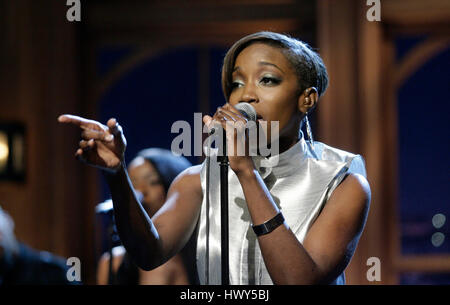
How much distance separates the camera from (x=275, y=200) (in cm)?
150

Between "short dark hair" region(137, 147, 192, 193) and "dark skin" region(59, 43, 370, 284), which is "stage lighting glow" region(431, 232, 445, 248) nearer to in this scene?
"short dark hair" region(137, 147, 192, 193)

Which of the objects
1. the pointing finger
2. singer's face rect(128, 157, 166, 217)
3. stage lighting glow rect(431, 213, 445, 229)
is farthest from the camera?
stage lighting glow rect(431, 213, 445, 229)

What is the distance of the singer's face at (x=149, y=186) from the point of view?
8.98 ft

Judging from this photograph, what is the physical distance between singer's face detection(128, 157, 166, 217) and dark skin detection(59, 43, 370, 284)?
1.16 m

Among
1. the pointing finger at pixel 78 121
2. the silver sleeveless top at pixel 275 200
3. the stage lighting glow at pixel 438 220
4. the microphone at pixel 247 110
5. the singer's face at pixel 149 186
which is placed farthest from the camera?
the stage lighting glow at pixel 438 220

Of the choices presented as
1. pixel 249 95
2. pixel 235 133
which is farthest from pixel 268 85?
pixel 235 133

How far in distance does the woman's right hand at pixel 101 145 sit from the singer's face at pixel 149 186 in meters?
1.41

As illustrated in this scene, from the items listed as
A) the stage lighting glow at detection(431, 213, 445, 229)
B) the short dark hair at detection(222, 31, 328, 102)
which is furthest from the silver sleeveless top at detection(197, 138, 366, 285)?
the stage lighting glow at detection(431, 213, 445, 229)

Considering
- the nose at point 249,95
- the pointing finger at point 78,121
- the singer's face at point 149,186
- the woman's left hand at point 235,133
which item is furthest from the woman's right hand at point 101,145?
the singer's face at point 149,186

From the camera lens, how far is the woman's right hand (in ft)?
4.18

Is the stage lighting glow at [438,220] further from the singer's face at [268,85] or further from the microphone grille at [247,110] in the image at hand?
the microphone grille at [247,110]

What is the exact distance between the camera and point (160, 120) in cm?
441
